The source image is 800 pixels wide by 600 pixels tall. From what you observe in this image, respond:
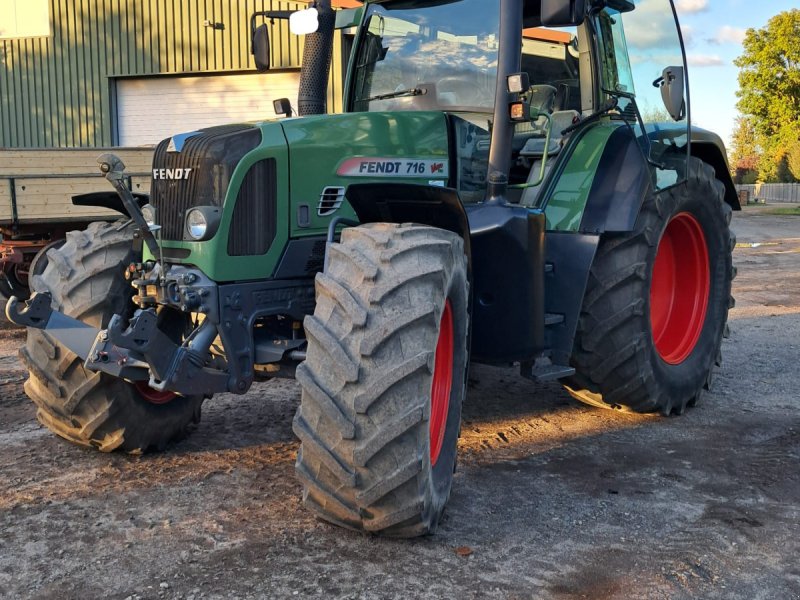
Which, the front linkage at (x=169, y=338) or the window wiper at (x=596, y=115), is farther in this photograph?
the window wiper at (x=596, y=115)

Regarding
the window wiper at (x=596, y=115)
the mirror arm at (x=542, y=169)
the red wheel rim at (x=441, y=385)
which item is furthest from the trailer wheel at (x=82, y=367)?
the window wiper at (x=596, y=115)

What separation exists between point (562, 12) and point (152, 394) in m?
2.76

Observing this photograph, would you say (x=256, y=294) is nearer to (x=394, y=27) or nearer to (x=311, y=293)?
(x=311, y=293)

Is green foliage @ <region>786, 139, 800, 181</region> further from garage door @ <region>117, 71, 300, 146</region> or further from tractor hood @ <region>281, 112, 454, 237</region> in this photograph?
tractor hood @ <region>281, 112, 454, 237</region>

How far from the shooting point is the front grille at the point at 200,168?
12.8 feet

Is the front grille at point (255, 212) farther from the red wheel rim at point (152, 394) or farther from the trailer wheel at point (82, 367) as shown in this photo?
the red wheel rim at point (152, 394)

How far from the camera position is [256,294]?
4004 millimetres

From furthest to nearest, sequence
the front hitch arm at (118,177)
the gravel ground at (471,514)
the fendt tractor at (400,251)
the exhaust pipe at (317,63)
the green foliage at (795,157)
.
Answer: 1. the green foliage at (795,157)
2. the exhaust pipe at (317,63)
3. the front hitch arm at (118,177)
4. the fendt tractor at (400,251)
5. the gravel ground at (471,514)

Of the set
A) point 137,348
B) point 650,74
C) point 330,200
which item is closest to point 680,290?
point 650,74

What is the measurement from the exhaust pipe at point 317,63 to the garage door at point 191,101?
40.3 ft

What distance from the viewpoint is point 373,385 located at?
3121 mm

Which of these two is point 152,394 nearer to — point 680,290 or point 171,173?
point 171,173

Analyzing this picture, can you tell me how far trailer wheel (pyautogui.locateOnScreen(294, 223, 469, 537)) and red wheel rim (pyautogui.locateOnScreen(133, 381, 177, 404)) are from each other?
58.0 inches

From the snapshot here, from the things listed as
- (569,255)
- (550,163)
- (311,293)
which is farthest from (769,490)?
(311,293)
